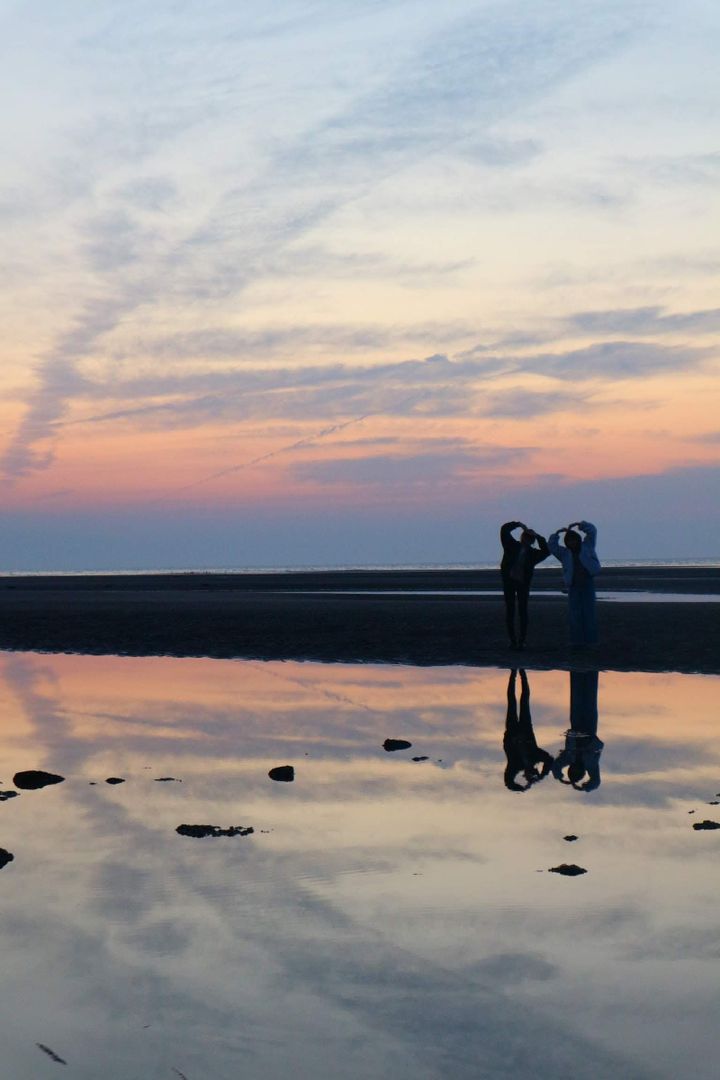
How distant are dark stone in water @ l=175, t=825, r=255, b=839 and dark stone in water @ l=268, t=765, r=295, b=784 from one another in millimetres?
2067

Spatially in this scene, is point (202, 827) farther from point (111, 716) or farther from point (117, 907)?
point (111, 716)

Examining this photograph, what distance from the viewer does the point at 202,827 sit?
9359 mm

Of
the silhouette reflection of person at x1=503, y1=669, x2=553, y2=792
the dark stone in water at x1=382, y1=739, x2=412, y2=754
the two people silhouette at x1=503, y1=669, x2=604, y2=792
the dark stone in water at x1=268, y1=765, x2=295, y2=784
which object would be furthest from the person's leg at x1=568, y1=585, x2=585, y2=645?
the dark stone in water at x1=268, y1=765, x2=295, y2=784

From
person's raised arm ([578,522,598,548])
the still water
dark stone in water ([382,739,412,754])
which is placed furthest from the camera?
person's raised arm ([578,522,598,548])

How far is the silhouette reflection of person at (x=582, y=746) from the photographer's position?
11320 mm

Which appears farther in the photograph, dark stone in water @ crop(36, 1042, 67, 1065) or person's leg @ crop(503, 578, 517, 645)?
person's leg @ crop(503, 578, 517, 645)

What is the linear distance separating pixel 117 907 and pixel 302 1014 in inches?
81.5

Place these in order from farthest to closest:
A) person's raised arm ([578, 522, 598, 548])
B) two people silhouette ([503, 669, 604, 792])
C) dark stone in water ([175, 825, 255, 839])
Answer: person's raised arm ([578, 522, 598, 548]) → two people silhouette ([503, 669, 604, 792]) → dark stone in water ([175, 825, 255, 839])

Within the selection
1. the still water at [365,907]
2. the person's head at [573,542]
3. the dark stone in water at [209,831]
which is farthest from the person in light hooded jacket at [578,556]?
the dark stone in water at [209,831]

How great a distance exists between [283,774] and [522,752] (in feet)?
9.27

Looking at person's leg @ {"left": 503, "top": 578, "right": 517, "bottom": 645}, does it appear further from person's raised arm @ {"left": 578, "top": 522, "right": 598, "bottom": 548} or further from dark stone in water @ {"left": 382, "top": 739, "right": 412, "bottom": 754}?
dark stone in water @ {"left": 382, "top": 739, "right": 412, "bottom": 754}

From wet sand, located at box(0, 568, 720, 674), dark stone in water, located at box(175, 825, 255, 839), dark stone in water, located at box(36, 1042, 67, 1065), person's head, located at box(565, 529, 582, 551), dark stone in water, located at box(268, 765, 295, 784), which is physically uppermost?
person's head, located at box(565, 529, 582, 551)

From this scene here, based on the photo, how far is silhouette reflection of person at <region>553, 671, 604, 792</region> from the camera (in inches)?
446

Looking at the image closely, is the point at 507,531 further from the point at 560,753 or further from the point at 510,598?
the point at 560,753
